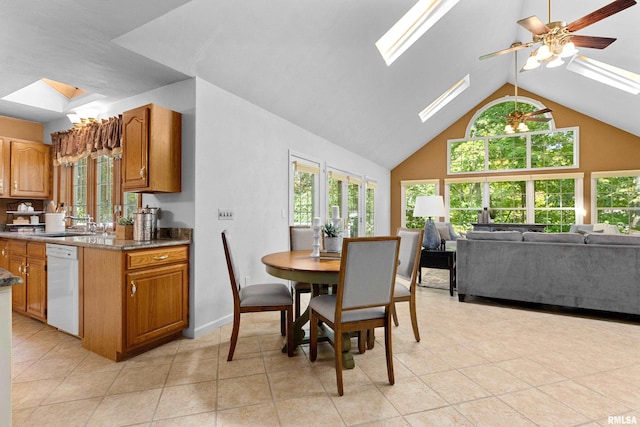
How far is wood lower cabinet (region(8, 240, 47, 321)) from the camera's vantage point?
9.53 ft

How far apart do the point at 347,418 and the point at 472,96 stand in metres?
7.26

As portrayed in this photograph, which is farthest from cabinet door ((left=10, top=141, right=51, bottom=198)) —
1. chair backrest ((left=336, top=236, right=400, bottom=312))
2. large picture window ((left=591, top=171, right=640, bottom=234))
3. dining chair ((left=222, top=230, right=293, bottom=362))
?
large picture window ((left=591, top=171, right=640, bottom=234))

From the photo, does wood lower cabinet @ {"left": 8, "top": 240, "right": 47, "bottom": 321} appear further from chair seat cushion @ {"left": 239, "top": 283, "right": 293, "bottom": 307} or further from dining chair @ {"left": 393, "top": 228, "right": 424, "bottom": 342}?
dining chair @ {"left": 393, "top": 228, "right": 424, "bottom": 342}

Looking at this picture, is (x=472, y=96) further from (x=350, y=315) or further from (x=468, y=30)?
(x=350, y=315)

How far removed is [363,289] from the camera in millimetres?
1948

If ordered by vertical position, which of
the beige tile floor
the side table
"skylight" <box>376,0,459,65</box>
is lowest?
the beige tile floor

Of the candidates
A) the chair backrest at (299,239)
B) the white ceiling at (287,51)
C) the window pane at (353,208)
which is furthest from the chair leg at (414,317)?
the window pane at (353,208)

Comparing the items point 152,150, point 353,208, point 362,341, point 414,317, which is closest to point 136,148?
point 152,150

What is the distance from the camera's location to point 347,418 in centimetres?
170

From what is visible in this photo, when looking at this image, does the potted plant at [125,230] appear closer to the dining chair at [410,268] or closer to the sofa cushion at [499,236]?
the dining chair at [410,268]

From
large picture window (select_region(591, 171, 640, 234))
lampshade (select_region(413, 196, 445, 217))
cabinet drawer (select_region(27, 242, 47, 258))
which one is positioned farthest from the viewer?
large picture window (select_region(591, 171, 640, 234))

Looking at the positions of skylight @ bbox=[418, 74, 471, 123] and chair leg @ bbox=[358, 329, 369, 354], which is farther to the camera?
skylight @ bbox=[418, 74, 471, 123]

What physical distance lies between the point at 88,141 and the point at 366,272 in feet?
11.1

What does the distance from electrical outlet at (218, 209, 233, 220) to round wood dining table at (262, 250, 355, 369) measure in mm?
851
